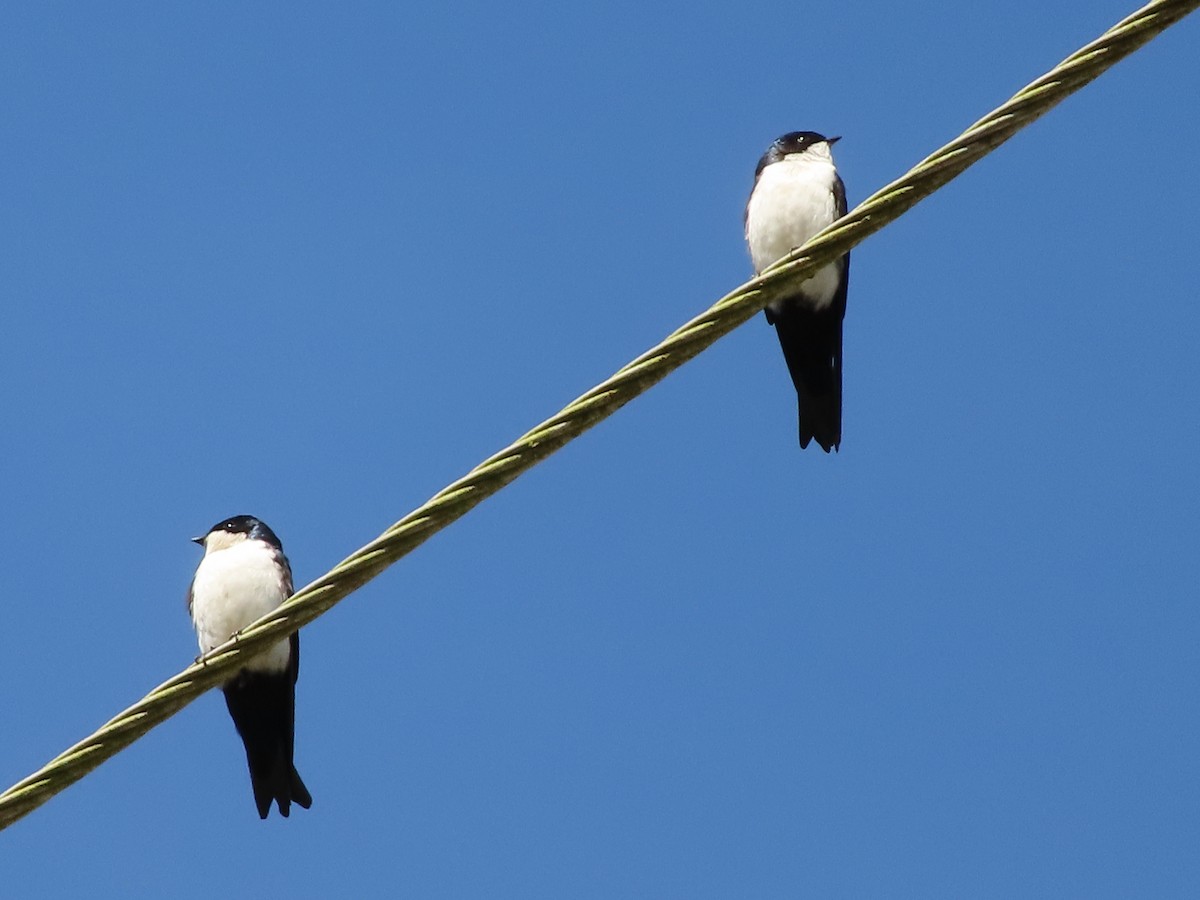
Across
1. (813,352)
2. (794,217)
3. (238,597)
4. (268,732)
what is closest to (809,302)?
(813,352)

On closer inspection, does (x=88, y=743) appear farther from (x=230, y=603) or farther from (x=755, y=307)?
(x=230, y=603)

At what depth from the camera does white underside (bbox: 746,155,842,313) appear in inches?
289

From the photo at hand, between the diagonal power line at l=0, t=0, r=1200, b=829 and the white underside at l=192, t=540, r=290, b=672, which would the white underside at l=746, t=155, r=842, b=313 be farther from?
the diagonal power line at l=0, t=0, r=1200, b=829

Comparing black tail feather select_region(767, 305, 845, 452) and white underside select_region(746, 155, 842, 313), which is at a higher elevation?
white underside select_region(746, 155, 842, 313)

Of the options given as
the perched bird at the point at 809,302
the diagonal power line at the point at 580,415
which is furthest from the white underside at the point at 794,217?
the diagonal power line at the point at 580,415

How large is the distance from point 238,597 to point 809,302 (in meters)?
2.26

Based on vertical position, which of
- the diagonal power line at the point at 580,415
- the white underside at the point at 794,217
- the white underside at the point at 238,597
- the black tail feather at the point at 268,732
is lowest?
the diagonal power line at the point at 580,415

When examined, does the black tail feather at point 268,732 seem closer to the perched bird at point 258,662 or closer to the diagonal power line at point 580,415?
the perched bird at point 258,662

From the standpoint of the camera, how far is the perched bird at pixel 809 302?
7.29 meters

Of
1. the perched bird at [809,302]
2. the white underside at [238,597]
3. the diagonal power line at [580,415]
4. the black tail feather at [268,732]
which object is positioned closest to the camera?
the diagonal power line at [580,415]

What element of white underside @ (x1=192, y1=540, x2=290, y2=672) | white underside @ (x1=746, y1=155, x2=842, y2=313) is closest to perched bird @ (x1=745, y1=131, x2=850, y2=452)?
white underside @ (x1=746, y1=155, x2=842, y2=313)

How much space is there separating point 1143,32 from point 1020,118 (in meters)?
0.26

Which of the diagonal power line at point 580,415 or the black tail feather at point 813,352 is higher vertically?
the black tail feather at point 813,352

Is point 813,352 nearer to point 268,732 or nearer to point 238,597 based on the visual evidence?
point 238,597
